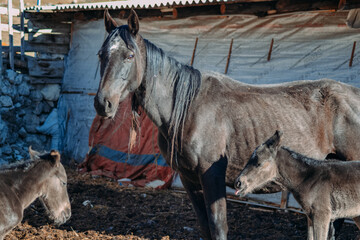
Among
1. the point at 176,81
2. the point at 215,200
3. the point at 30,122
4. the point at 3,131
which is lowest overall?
the point at 30,122

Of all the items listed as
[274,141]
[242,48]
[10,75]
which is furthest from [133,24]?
[10,75]

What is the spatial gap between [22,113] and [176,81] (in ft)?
26.7

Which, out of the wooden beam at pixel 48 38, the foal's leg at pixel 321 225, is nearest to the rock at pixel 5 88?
the wooden beam at pixel 48 38

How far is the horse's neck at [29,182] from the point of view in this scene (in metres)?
4.40

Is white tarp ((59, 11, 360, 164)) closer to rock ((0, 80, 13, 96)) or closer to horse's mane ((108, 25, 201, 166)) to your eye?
rock ((0, 80, 13, 96))

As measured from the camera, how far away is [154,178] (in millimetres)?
9539

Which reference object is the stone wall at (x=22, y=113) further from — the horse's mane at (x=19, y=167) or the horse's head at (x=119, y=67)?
the horse's head at (x=119, y=67)

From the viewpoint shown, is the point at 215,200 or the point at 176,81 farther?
the point at 176,81

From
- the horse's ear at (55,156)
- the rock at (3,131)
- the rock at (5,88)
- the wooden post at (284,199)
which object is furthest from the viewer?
the rock at (5,88)

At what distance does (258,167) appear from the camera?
170 inches

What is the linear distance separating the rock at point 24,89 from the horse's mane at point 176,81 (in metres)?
8.01

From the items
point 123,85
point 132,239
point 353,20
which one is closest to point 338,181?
point 123,85

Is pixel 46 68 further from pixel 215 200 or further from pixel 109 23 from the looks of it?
pixel 215 200

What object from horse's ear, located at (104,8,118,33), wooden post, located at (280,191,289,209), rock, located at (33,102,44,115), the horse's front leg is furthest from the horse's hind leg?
rock, located at (33,102,44,115)
